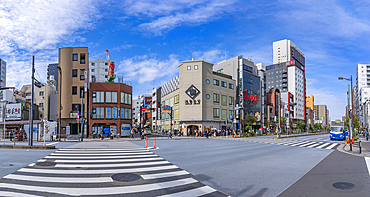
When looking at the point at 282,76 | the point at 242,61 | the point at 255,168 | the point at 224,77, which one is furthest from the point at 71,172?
the point at 282,76

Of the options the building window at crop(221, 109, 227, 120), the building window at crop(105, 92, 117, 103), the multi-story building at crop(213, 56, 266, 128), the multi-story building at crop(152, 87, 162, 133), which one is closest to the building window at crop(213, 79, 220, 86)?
the building window at crop(221, 109, 227, 120)

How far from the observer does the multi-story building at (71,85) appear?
1827 inches

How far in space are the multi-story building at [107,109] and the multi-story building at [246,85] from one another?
32.9 m

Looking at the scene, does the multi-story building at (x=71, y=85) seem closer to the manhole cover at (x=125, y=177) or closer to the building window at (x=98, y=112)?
the building window at (x=98, y=112)

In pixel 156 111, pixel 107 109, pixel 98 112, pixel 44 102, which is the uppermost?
pixel 44 102

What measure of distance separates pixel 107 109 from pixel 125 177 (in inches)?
1526

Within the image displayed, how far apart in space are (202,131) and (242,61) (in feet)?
88.7

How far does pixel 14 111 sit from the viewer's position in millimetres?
47125

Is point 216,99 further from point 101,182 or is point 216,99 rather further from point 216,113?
point 101,182

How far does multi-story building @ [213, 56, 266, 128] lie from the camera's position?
67312 millimetres

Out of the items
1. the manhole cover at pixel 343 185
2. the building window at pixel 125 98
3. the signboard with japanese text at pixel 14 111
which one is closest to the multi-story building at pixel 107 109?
the building window at pixel 125 98

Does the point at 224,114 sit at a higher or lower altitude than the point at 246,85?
lower

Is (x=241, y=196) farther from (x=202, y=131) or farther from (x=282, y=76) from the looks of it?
(x=282, y=76)

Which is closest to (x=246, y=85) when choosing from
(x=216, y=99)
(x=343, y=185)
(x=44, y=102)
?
(x=216, y=99)
